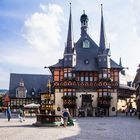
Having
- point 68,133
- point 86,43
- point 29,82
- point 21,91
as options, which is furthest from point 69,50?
point 68,133

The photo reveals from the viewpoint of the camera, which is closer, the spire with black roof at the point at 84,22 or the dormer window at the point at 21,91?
the spire with black roof at the point at 84,22

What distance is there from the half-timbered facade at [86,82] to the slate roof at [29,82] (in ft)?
67.6

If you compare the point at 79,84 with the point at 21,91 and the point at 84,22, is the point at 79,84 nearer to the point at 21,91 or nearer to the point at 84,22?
the point at 84,22

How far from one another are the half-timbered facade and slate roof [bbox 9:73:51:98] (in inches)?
811

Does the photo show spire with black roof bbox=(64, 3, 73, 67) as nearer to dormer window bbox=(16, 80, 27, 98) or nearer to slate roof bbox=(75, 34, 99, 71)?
slate roof bbox=(75, 34, 99, 71)

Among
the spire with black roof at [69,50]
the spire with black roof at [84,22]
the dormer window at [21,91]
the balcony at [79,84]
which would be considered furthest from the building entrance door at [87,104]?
the dormer window at [21,91]

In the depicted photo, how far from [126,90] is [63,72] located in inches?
685

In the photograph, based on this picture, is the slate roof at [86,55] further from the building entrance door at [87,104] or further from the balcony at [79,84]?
the building entrance door at [87,104]

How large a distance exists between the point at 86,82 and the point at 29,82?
25806 mm

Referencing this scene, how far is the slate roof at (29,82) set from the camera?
275 ft

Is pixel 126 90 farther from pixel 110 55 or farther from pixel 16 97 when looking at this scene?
pixel 16 97

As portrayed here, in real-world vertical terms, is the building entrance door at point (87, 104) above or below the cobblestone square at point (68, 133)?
above

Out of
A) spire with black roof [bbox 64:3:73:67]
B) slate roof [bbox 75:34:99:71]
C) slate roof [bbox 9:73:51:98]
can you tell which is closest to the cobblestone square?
spire with black roof [bbox 64:3:73:67]

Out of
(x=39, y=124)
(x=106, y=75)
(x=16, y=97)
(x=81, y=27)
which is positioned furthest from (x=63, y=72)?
(x=39, y=124)
